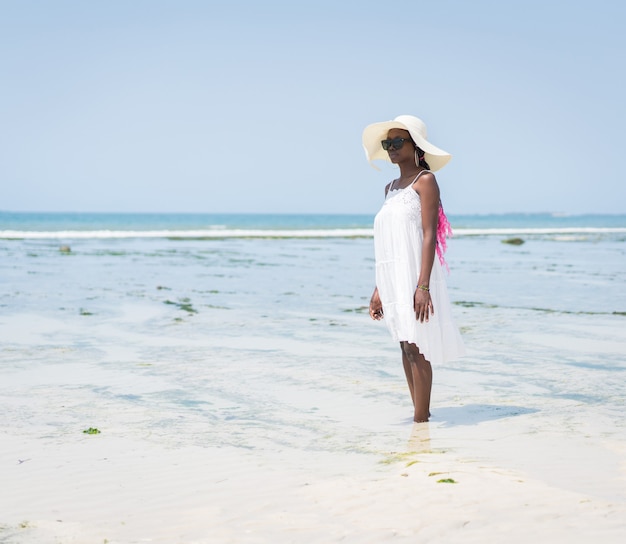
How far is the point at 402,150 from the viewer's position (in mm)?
5430

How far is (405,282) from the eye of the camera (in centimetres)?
530

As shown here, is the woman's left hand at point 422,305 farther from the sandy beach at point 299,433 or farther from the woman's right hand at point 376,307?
the sandy beach at point 299,433

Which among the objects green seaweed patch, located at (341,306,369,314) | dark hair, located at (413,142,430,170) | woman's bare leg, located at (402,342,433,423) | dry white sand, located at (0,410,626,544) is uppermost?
dark hair, located at (413,142,430,170)

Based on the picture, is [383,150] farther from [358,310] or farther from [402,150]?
[358,310]

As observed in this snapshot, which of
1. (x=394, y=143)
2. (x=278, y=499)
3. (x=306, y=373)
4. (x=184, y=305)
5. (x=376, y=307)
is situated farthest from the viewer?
(x=184, y=305)

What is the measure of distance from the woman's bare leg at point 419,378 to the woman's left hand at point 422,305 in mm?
292

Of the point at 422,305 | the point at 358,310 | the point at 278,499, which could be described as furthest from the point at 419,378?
the point at 358,310

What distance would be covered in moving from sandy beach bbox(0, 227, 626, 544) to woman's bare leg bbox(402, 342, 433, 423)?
0.12 metres

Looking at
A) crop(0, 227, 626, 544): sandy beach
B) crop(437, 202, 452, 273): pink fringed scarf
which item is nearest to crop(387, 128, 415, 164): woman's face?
crop(437, 202, 452, 273): pink fringed scarf

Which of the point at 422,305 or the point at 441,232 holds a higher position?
the point at 441,232

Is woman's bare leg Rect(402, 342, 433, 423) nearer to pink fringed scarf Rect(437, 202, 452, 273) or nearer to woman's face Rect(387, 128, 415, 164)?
pink fringed scarf Rect(437, 202, 452, 273)

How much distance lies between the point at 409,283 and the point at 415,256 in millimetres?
180

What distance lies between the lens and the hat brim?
5.28 meters

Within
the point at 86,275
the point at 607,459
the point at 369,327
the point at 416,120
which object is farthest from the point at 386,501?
the point at 86,275
